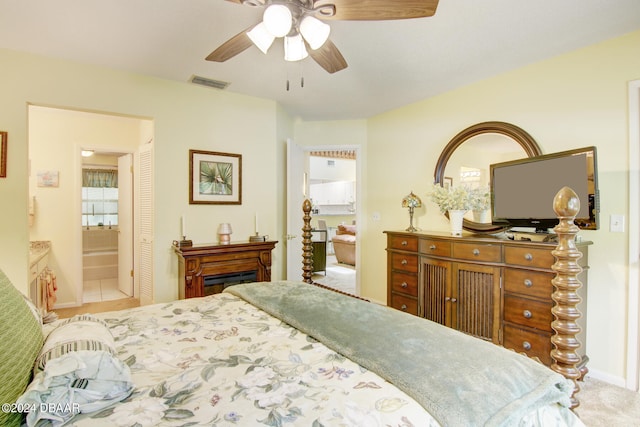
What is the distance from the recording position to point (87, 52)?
2.54m

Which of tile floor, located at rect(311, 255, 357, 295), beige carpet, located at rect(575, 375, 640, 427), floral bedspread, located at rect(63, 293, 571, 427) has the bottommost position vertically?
beige carpet, located at rect(575, 375, 640, 427)

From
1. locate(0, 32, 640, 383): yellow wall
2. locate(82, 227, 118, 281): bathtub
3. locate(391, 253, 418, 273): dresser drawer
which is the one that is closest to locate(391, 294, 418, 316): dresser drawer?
locate(391, 253, 418, 273): dresser drawer

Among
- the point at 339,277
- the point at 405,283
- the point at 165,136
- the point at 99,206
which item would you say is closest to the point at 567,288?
the point at 405,283

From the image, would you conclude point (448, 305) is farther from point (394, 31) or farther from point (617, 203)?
point (394, 31)

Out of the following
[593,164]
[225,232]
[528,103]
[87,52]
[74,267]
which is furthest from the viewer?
[74,267]

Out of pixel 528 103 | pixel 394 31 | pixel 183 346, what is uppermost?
pixel 394 31

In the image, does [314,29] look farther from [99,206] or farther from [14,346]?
[99,206]

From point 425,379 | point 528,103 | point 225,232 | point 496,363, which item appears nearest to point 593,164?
point 528,103

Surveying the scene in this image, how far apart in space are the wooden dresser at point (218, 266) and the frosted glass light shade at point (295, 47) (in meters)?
1.89

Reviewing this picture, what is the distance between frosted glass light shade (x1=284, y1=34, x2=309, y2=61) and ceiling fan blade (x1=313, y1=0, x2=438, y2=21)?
310 millimetres

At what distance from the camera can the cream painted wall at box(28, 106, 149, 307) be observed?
3932 mm

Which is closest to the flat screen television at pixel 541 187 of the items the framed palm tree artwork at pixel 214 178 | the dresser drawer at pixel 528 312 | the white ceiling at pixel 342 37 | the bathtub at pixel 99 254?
the dresser drawer at pixel 528 312

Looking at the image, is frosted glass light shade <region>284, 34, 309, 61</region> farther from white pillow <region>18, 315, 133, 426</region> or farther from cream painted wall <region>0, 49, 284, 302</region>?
white pillow <region>18, 315, 133, 426</region>

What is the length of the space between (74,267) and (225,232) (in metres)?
2.31
